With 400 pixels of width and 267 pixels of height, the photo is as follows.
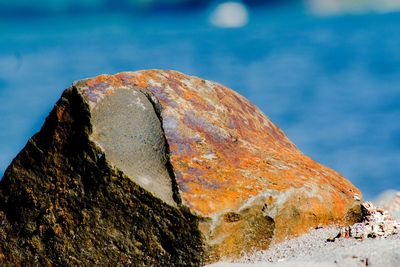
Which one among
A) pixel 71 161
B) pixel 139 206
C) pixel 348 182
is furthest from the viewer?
pixel 348 182

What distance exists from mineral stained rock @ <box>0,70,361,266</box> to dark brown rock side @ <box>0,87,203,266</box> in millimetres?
11

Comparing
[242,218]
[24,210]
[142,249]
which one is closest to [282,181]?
[242,218]

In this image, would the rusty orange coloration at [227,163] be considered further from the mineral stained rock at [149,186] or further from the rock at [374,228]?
the rock at [374,228]

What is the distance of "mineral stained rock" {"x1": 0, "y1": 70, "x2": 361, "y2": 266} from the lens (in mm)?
6527

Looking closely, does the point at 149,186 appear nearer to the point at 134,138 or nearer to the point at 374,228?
the point at 134,138

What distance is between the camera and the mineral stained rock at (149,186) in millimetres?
6527

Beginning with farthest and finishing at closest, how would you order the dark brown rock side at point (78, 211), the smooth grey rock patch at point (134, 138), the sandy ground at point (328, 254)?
1. the smooth grey rock patch at point (134, 138)
2. the dark brown rock side at point (78, 211)
3. the sandy ground at point (328, 254)

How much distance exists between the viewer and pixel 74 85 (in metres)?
7.36

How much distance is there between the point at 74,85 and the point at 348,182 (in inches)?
148

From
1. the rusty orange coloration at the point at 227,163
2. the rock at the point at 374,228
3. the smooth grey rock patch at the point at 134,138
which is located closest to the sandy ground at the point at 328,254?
the rock at the point at 374,228

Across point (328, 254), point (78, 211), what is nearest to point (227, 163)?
point (328, 254)

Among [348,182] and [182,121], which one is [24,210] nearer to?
[182,121]

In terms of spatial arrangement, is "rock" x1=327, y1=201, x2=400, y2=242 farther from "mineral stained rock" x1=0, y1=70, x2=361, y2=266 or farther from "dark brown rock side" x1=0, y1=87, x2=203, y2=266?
"dark brown rock side" x1=0, y1=87, x2=203, y2=266

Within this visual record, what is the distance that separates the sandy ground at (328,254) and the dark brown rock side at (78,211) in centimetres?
61
